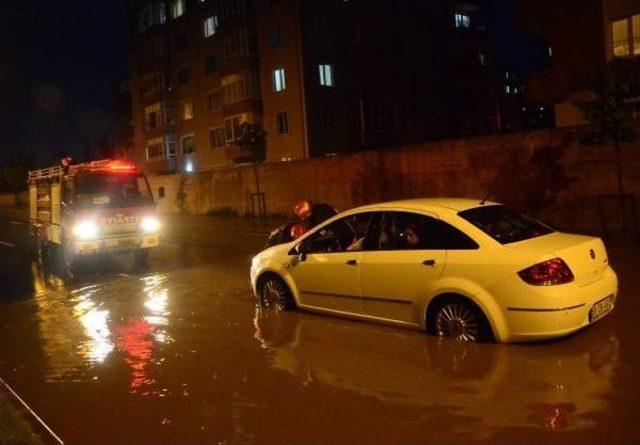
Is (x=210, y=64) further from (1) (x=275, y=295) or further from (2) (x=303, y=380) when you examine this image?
(2) (x=303, y=380)

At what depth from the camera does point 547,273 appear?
20.9 feet

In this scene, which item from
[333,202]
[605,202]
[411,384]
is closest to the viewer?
[411,384]

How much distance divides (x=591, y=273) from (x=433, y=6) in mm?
41889

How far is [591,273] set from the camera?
264 inches

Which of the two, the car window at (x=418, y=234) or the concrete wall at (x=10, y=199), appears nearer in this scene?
the car window at (x=418, y=234)

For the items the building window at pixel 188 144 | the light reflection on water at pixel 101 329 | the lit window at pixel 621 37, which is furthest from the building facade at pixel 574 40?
the building window at pixel 188 144

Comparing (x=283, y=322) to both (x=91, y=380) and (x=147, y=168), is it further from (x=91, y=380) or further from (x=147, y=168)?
(x=147, y=168)

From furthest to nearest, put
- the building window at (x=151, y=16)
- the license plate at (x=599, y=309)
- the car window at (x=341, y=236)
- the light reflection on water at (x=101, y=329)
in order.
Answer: the building window at (x=151, y=16) → the car window at (x=341, y=236) → the light reflection on water at (x=101, y=329) → the license plate at (x=599, y=309)

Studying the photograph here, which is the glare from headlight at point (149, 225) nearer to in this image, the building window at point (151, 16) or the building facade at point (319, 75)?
the building facade at point (319, 75)

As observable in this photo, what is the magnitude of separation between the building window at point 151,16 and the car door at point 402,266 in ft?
168

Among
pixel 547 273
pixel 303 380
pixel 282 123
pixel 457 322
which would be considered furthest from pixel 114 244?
pixel 282 123

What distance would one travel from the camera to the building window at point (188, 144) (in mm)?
51156

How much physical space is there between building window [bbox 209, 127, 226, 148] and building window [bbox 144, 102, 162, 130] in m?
9.67

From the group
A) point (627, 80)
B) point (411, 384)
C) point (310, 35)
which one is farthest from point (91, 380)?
→ point (310, 35)
